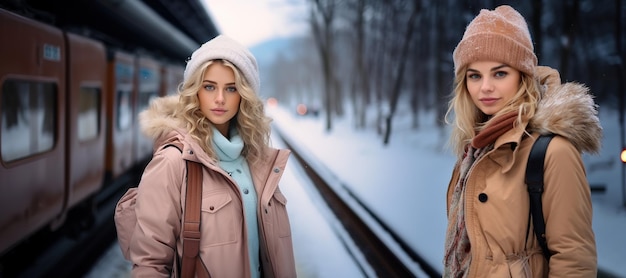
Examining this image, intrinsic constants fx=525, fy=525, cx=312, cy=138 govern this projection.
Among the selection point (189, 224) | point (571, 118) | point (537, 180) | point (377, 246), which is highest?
point (571, 118)

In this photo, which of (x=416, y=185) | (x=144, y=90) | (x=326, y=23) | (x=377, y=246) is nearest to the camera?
(x=377, y=246)

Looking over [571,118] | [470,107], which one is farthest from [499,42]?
[571,118]

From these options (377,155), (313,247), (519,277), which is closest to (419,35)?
(377,155)

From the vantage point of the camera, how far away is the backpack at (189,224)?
6.29ft

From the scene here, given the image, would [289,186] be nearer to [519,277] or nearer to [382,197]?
[382,197]

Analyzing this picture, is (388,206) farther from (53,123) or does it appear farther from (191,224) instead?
(191,224)

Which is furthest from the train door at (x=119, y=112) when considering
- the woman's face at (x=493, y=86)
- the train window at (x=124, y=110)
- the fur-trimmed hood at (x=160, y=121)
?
the woman's face at (x=493, y=86)

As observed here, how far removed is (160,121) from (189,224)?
1.49 feet

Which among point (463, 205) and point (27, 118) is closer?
point (463, 205)

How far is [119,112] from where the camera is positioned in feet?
27.3

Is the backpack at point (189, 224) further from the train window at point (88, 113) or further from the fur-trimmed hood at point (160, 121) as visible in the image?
the train window at point (88, 113)

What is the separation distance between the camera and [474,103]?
2.23 metres

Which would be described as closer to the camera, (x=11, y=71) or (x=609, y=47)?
(x=11, y=71)

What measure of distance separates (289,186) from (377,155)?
17.4 ft
